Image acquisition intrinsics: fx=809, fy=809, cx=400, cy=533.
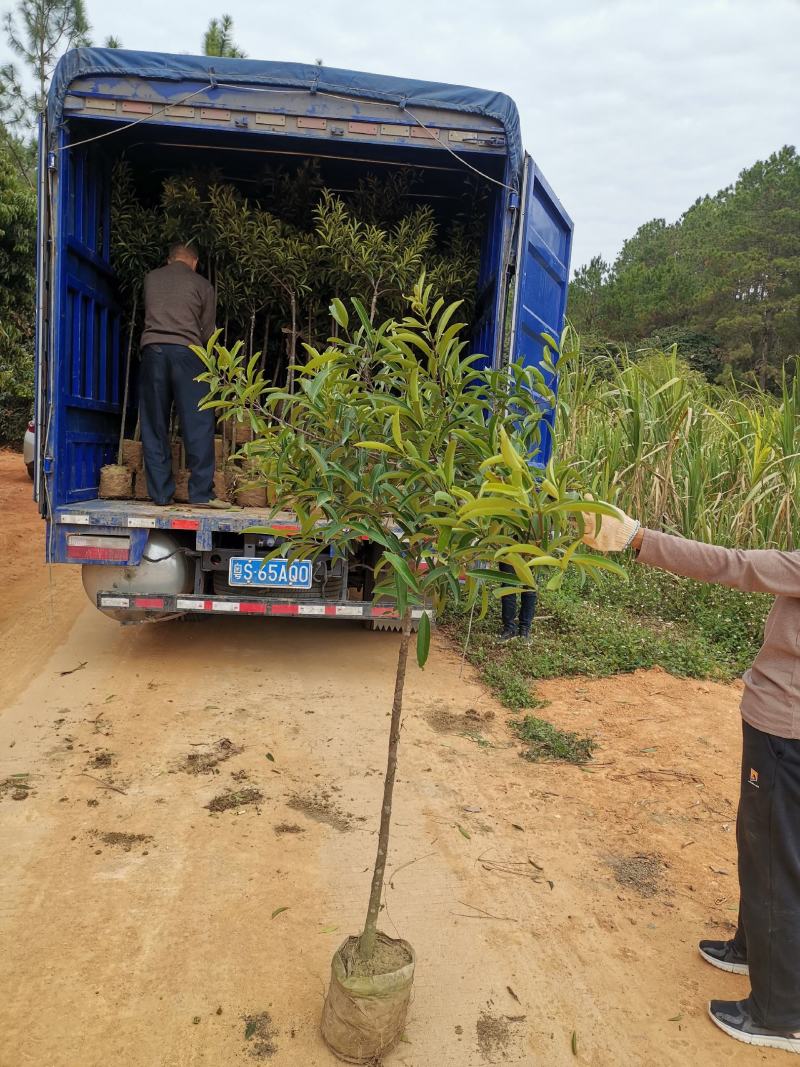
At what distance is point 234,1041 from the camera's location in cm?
219

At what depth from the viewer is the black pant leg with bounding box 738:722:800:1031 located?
2240 mm

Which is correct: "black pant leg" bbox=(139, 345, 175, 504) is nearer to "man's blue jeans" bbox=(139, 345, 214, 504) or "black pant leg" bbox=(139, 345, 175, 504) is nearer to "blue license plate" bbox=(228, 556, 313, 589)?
"man's blue jeans" bbox=(139, 345, 214, 504)

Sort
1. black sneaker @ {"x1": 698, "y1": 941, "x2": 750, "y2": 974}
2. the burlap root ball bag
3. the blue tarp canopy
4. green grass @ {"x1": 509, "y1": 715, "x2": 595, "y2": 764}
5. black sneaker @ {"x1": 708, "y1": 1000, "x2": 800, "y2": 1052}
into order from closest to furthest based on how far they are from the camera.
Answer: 1. black sneaker @ {"x1": 708, "y1": 1000, "x2": 800, "y2": 1052}
2. black sneaker @ {"x1": 698, "y1": 941, "x2": 750, "y2": 974}
3. green grass @ {"x1": 509, "y1": 715, "x2": 595, "y2": 764}
4. the blue tarp canopy
5. the burlap root ball bag

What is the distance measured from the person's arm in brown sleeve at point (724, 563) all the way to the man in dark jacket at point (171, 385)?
4.19 m

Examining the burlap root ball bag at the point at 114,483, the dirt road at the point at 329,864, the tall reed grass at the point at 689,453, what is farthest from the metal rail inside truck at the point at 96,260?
the tall reed grass at the point at 689,453

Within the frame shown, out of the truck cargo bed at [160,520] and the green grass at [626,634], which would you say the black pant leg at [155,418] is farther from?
the green grass at [626,634]

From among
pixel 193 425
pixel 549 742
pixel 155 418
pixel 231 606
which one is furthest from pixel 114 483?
→ pixel 549 742

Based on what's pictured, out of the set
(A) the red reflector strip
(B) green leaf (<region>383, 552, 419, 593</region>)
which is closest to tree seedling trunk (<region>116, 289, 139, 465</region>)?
(A) the red reflector strip

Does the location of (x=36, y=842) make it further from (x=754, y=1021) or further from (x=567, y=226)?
(x=567, y=226)

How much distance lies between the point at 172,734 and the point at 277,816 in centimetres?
102

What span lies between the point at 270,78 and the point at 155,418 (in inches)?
89.6

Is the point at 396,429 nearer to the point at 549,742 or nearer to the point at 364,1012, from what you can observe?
the point at 364,1012

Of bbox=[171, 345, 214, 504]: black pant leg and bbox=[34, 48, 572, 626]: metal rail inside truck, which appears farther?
bbox=[171, 345, 214, 504]: black pant leg

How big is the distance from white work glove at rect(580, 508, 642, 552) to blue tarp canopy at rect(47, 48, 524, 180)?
3935 mm
